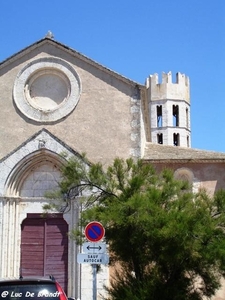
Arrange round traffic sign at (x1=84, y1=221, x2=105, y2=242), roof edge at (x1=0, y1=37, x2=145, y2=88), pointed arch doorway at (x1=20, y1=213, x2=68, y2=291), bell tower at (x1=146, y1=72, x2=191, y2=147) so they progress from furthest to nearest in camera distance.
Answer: bell tower at (x1=146, y1=72, x2=191, y2=147), roof edge at (x1=0, y1=37, x2=145, y2=88), pointed arch doorway at (x1=20, y1=213, x2=68, y2=291), round traffic sign at (x1=84, y1=221, x2=105, y2=242)

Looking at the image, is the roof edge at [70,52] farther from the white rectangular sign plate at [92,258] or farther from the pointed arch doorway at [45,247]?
the white rectangular sign plate at [92,258]

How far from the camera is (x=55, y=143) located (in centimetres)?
1777

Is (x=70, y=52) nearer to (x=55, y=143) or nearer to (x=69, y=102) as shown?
(x=69, y=102)

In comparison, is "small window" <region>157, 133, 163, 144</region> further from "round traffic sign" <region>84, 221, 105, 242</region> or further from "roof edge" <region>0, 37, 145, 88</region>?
"round traffic sign" <region>84, 221, 105, 242</region>

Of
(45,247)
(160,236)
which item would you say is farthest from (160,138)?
(160,236)

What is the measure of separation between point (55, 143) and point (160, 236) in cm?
682

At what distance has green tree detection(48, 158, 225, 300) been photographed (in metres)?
12.2

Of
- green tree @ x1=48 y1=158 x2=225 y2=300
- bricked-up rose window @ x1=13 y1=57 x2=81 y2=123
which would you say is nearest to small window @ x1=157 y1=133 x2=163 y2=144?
bricked-up rose window @ x1=13 y1=57 x2=81 y2=123

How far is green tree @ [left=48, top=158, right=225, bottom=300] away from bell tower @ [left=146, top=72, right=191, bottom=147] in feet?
147

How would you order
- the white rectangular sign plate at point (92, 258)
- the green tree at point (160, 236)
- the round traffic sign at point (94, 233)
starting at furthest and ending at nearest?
the green tree at point (160, 236) → the round traffic sign at point (94, 233) → the white rectangular sign plate at point (92, 258)

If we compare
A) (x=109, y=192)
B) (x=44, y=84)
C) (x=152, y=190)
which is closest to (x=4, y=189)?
(x=44, y=84)

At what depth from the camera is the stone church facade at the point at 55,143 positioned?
17.8m

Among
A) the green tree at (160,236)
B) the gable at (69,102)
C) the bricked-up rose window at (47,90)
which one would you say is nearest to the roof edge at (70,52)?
the gable at (69,102)

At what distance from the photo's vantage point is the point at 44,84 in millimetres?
19172
